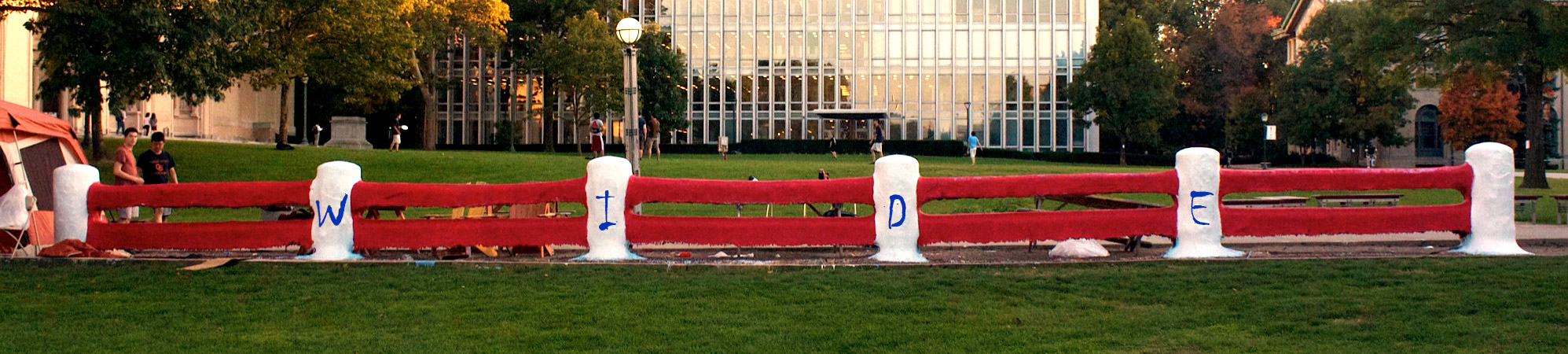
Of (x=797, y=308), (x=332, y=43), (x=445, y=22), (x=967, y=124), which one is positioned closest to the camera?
(x=797, y=308)

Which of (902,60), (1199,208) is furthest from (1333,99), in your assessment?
(1199,208)

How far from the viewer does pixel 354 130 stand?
168 ft

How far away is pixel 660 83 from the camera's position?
61938 mm

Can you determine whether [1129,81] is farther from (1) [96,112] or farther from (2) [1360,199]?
(1) [96,112]

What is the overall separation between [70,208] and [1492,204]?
559 inches

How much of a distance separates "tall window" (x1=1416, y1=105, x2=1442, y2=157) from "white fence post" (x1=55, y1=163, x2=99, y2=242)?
7407 centimetres

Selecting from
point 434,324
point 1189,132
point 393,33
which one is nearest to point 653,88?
point 393,33

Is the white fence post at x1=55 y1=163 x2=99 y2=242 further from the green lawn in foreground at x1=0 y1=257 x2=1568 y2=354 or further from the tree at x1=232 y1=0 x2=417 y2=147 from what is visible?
the tree at x1=232 y1=0 x2=417 y2=147

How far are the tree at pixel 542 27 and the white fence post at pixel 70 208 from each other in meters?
46.4

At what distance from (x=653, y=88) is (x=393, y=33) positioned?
69.9 feet

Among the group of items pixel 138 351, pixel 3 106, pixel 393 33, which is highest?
pixel 393 33

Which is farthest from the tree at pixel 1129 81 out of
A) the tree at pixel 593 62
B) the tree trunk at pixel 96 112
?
the tree trunk at pixel 96 112

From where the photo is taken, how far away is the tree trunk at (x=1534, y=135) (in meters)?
34.4

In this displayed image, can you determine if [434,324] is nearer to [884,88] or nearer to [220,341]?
[220,341]
